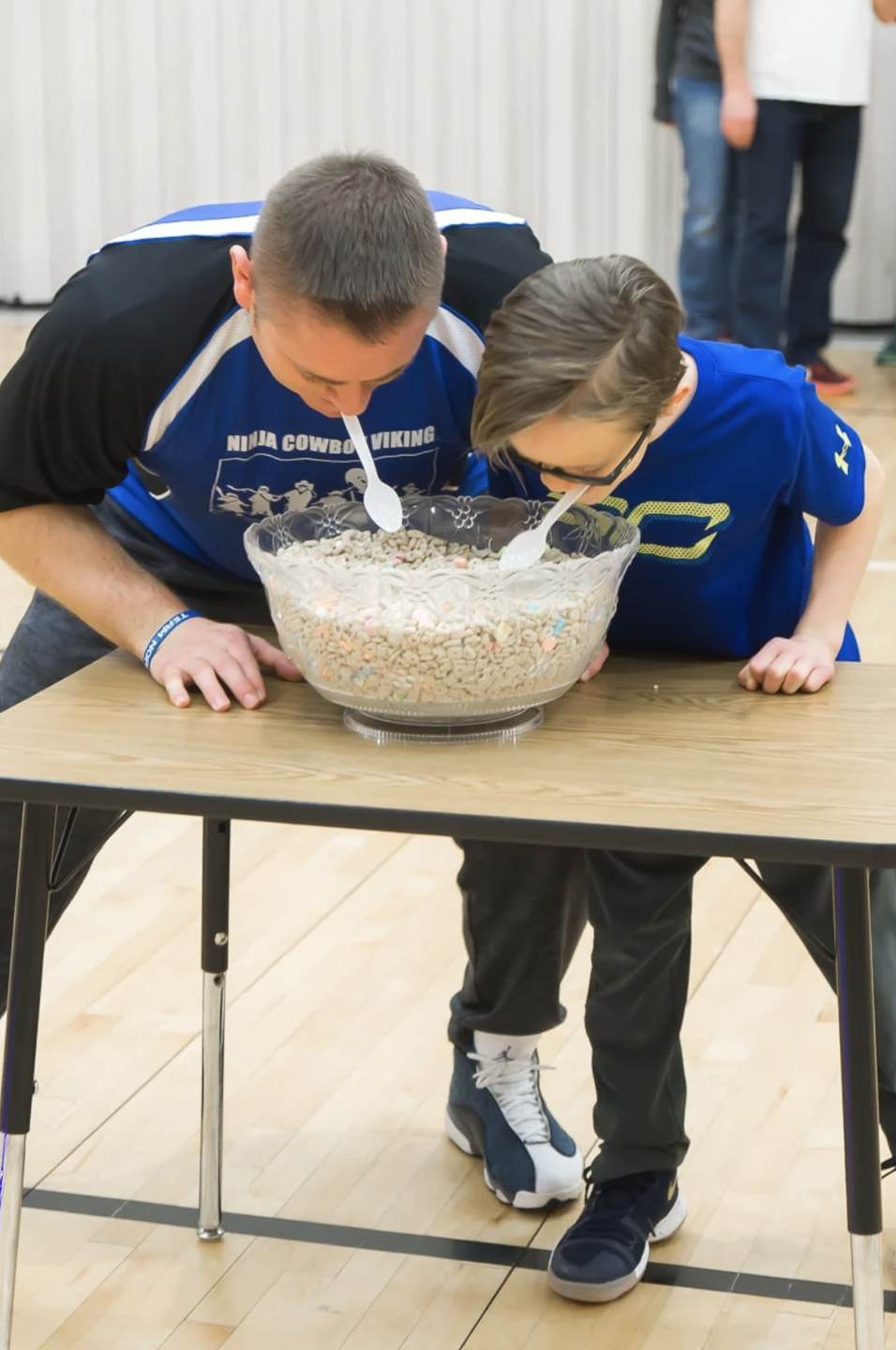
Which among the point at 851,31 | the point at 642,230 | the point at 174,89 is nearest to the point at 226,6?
the point at 174,89

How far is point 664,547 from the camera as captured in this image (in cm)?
147

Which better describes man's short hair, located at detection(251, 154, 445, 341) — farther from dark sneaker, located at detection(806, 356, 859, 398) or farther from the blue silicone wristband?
dark sneaker, located at detection(806, 356, 859, 398)

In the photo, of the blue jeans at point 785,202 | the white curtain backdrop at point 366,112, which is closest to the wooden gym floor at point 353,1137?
the blue jeans at point 785,202

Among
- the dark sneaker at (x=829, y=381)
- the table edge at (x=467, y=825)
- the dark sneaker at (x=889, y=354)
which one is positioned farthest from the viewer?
the dark sneaker at (x=889, y=354)

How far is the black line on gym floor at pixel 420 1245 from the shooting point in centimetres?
162

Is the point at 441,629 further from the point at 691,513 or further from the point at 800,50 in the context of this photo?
the point at 800,50

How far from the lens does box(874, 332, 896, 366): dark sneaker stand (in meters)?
5.81

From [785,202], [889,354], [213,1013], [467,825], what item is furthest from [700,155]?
[467,825]

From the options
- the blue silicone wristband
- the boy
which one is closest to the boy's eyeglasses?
the boy

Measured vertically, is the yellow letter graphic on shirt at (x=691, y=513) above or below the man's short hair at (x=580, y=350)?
below

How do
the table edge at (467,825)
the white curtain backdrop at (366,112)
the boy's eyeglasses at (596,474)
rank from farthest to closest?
the white curtain backdrop at (366,112), the boy's eyeglasses at (596,474), the table edge at (467,825)

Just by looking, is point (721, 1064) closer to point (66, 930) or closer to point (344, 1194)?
point (344, 1194)

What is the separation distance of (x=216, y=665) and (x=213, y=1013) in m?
0.44

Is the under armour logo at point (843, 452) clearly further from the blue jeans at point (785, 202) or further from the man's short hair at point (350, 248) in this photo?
the blue jeans at point (785, 202)
